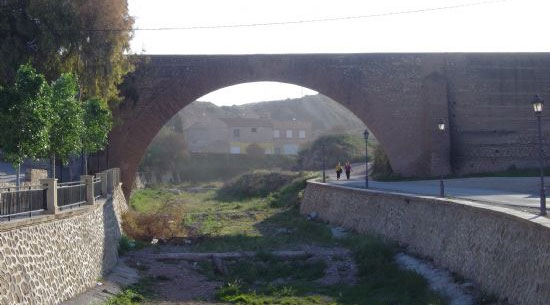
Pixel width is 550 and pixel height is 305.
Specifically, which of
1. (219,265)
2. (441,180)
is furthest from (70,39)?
(441,180)

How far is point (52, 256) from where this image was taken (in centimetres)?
1165

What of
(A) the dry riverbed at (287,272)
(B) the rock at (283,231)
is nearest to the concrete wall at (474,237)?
(A) the dry riverbed at (287,272)

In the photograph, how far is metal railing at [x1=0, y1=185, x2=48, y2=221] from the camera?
1066 cm

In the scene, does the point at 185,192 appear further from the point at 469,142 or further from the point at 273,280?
the point at 273,280

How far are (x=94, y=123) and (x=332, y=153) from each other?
3370cm

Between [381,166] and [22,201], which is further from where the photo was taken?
[381,166]

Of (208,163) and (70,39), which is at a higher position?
(70,39)

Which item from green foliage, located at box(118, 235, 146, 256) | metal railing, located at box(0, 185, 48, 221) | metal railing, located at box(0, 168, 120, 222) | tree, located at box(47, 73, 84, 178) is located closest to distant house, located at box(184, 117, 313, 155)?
green foliage, located at box(118, 235, 146, 256)

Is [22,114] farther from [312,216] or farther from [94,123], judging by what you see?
[312,216]

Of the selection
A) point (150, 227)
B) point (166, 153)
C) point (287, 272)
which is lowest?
point (287, 272)

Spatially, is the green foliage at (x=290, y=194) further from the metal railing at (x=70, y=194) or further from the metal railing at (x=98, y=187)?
the metal railing at (x=70, y=194)

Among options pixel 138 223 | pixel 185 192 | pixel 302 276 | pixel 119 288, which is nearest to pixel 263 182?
pixel 185 192

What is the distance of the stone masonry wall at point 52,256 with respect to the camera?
31.4 ft

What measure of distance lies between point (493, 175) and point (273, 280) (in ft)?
48.8
